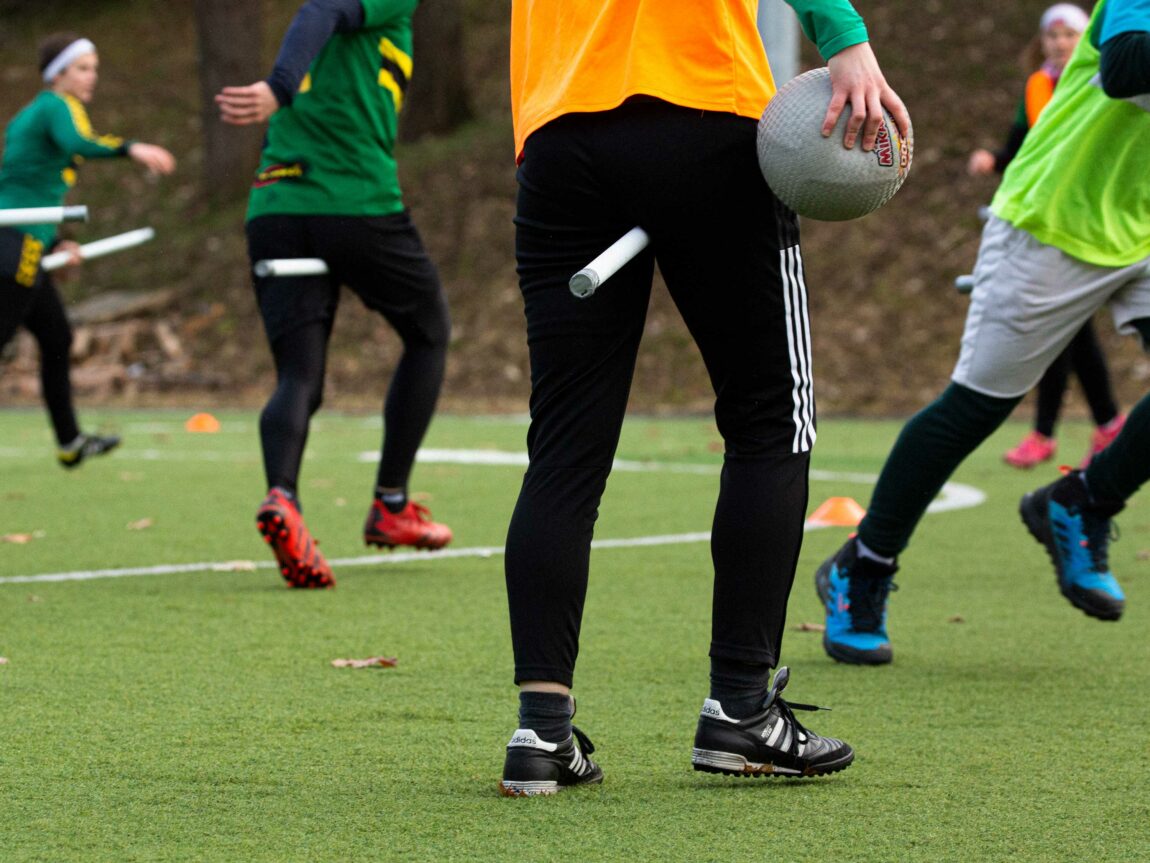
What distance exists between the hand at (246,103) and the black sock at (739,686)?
256cm

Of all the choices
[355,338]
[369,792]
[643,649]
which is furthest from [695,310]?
[355,338]

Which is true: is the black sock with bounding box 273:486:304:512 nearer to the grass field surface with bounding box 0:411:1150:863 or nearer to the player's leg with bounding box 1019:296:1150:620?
the grass field surface with bounding box 0:411:1150:863

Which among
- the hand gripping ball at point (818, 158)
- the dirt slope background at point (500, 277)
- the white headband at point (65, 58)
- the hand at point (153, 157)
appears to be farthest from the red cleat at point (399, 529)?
the dirt slope background at point (500, 277)

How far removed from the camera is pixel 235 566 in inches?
251

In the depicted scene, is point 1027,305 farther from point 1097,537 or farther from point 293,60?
point 293,60

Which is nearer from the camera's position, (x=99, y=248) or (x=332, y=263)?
(x=332, y=263)

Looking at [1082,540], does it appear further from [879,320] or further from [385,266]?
[879,320]

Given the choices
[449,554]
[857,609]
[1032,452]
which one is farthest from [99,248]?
[857,609]

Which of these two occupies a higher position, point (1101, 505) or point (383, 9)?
point (383, 9)

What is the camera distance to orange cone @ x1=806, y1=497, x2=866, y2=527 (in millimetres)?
7738

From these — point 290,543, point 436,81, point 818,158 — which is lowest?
point 436,81

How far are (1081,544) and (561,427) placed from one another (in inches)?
79.1

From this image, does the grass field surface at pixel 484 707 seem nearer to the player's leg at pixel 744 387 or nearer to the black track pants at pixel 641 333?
the player's leg at pixel 744 387

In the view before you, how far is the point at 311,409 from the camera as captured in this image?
240 inches
